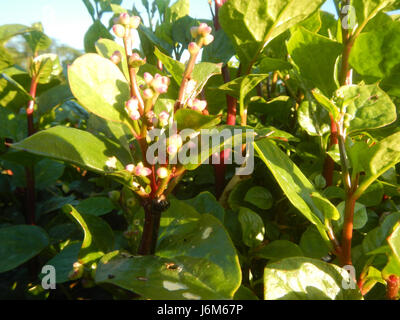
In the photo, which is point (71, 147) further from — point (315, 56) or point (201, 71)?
point (315, 56)

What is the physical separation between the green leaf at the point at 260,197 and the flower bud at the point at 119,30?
0.99 ft

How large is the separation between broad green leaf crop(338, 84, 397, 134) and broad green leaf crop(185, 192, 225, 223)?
0.68ft

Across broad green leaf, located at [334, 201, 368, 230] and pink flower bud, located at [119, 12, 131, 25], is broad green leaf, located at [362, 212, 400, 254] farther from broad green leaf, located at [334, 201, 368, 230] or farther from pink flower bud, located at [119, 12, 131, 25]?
pink flower bud, located at [119, 12, 131, 25]

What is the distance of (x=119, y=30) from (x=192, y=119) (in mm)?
132

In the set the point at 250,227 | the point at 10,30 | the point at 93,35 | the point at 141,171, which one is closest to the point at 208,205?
the point at 250,227

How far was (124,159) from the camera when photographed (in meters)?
0.45

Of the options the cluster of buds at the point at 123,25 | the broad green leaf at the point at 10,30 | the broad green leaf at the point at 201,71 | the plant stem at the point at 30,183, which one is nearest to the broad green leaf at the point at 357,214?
the broad green leaf at the point at 201,71

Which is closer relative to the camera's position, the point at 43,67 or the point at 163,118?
the point at 163,118

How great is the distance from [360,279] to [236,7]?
39 cm

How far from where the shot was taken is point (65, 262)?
1.68 ft

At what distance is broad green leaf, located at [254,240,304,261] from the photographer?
1.62 ft

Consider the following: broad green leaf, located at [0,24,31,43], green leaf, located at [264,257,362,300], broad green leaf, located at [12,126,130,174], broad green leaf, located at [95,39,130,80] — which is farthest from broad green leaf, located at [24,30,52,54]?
green leaf, located at [264,257,362,300]
